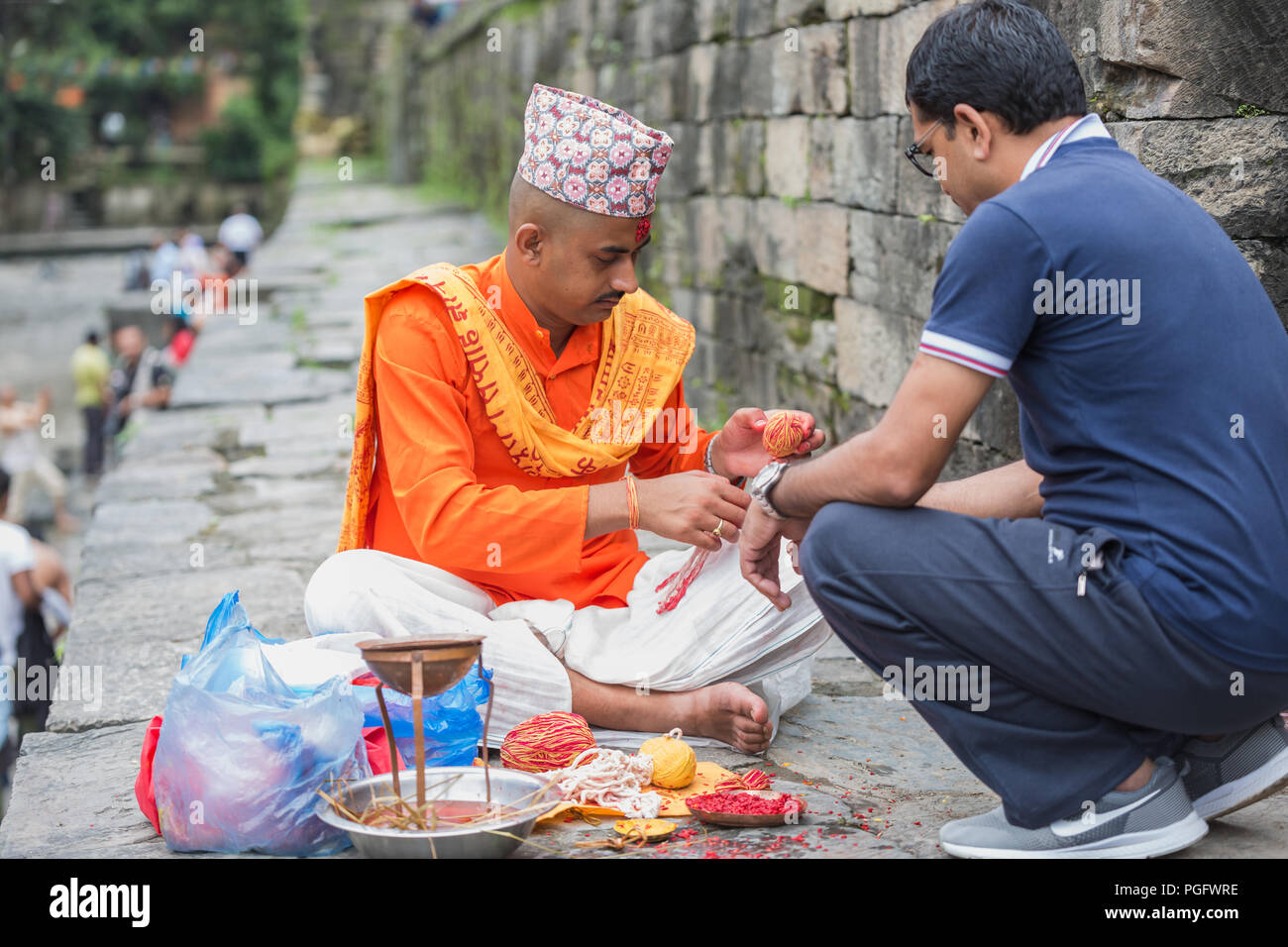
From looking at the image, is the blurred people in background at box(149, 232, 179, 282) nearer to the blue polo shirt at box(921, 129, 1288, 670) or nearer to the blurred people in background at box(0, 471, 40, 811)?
the blurred people in background at box(0, 471, 40, 811)

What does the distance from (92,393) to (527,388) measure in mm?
14979

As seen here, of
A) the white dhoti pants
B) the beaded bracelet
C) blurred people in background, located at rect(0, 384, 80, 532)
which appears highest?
the beaded bracelet

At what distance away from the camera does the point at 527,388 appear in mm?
3105

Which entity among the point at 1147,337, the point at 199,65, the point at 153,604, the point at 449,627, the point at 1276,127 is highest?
the point at 199,65

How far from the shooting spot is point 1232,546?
6.98ft

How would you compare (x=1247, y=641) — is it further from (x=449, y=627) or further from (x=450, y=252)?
(x=450, y=252)

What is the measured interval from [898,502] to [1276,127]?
161 centimetres

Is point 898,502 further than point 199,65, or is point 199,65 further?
point 199,65

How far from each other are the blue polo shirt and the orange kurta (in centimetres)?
105

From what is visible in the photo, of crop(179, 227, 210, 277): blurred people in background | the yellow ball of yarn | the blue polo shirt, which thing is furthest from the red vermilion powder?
crop(179, 227, 210, 277): blurred people in background

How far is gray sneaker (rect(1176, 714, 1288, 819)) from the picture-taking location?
235 centimetres

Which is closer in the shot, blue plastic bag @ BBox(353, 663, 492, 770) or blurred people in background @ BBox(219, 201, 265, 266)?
blue plastic bag @ BBox(353, 663, 492, 770)
